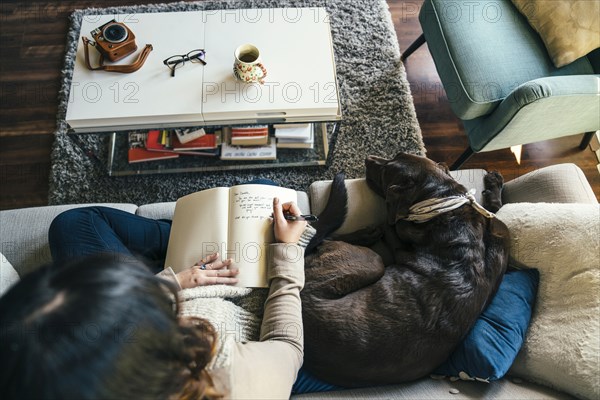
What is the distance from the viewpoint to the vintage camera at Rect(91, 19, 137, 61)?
1.39 meters

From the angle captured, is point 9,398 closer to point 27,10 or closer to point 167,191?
point 167,191

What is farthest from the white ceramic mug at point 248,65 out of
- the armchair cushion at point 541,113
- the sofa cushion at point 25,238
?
the armchair cushion at point 541,113

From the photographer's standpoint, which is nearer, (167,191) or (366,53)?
(167,191)

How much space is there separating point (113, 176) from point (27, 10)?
3.92 feet

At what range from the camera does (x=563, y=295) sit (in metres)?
0.99

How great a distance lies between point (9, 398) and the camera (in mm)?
500

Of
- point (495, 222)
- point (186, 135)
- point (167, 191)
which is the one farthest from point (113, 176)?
point (495, 222)

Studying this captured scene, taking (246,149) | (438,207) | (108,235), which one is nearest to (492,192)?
(438,207)

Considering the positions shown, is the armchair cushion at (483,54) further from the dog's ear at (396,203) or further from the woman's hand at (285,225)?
the woman's hand at (285,225)

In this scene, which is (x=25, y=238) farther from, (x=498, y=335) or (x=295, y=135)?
(x=498, y=335)

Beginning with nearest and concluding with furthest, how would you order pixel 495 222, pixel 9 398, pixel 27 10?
pixel 9 398 → pixel 495 222 → pixel 27 10

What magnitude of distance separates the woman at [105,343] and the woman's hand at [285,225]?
384 mm

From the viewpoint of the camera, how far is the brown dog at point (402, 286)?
3.26 feet

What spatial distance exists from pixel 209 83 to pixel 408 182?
75 cm
